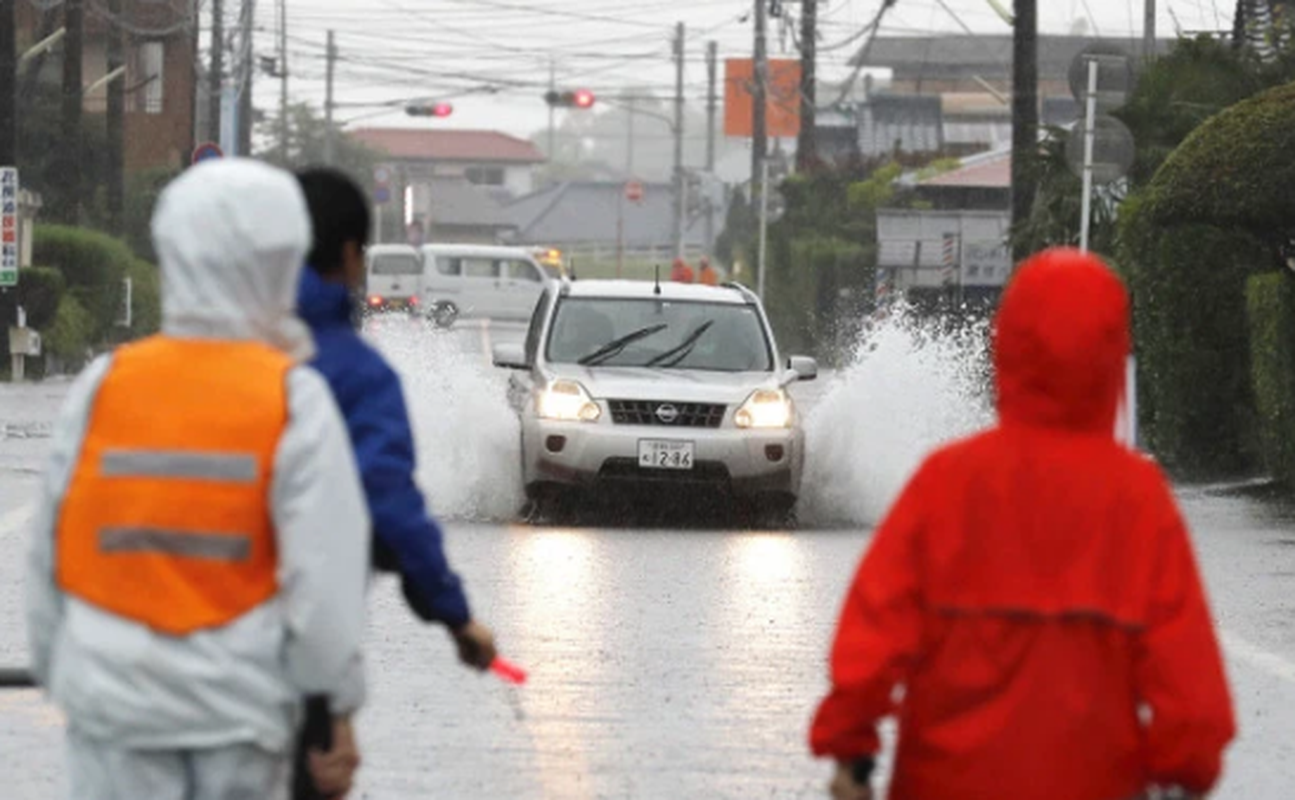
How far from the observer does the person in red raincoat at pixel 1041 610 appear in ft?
16.5

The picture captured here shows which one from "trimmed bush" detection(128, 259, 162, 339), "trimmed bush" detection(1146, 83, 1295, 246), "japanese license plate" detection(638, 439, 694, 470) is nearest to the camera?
"japanese license plate" detection(638, 439, 694, 470)

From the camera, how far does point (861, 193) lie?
6606 centimetres

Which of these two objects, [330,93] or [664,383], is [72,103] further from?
[330,93]

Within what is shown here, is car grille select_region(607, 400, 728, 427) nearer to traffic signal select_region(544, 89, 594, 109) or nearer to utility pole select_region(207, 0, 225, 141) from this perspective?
utility pole select_region(207, 0, 225, 141)

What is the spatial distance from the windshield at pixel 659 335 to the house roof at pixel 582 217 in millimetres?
135452

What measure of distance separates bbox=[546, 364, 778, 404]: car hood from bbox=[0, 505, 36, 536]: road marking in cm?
335

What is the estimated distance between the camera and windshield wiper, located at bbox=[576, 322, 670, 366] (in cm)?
2059

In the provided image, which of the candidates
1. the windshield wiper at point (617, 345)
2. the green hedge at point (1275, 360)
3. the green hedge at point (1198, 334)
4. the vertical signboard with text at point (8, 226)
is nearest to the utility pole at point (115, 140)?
the vertical signboard with text at point (8, 226)

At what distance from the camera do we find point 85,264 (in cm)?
4775

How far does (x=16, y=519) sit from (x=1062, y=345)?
15.3 metres

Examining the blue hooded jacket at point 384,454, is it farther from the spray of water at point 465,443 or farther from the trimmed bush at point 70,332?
the trimmed bush at point 70,332

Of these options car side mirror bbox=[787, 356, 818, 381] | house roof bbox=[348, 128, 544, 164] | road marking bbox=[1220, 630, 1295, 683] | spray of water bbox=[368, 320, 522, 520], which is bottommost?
road marking bbox=[1220, 630, 1295, 683]

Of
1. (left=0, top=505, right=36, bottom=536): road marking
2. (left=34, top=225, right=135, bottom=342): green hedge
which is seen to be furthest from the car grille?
(left=34, top=225, right=135, bottom=342): green hedge

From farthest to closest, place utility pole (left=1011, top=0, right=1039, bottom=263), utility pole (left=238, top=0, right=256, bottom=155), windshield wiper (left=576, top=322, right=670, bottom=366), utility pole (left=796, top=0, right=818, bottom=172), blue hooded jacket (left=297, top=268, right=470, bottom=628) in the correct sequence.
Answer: utility pole (left=796, top=0, right=818, bottom=172), utility pole (left=238, top=0, right=256, bottom=155), utility pole (left=1011, top=0, right=1039, bottom=263), windshield wiper (left=576, top=322, right=670, bottom=366), blue hooded jacket (left=297, top=268, right=470, bottom=628)
